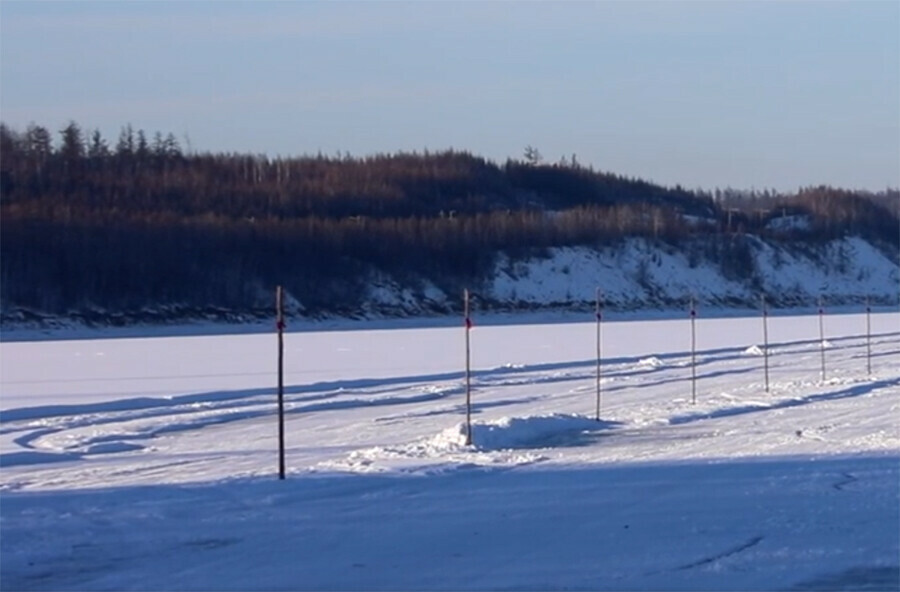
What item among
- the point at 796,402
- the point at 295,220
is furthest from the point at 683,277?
the point at 796,402

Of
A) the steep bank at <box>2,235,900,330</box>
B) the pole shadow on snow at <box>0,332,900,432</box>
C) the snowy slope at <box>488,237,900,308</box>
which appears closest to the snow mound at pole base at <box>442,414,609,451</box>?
the pole shadow on snow at <box>0,332,900,432</box>

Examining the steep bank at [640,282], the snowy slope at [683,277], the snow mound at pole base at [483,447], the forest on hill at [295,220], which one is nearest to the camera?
the snow mound at pole base at [483,447]

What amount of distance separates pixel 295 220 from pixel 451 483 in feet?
269

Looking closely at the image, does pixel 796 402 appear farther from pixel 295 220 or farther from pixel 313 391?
pixel 295 220

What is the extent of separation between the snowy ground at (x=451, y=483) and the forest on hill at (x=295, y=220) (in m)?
33.7

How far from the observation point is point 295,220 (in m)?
95.4

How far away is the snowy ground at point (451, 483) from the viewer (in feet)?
33.6

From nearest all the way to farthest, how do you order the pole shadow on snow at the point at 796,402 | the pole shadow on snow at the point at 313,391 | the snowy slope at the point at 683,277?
1. the pole shadow on snow at the point at 796,402
2. the pole shadow on snow at the point at 313,391
3. the snowy slope at the point at 683,277

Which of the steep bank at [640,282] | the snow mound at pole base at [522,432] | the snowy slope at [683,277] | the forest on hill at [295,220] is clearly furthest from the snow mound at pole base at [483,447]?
the snowy slope at [683,277]

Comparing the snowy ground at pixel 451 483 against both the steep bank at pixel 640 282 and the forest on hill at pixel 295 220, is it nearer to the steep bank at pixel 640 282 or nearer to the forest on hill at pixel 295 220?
the forest on hill at pixel 295 220

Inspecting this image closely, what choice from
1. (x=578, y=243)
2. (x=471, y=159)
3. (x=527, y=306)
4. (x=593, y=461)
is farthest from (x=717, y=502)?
(x=471, y=159)

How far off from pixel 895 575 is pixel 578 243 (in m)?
97.1

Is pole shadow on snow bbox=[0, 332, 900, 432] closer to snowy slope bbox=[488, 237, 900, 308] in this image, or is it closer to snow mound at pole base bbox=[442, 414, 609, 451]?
snow mound at pole base bbox=[442, 414, 609, 451]

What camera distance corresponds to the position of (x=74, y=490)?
547 inches
